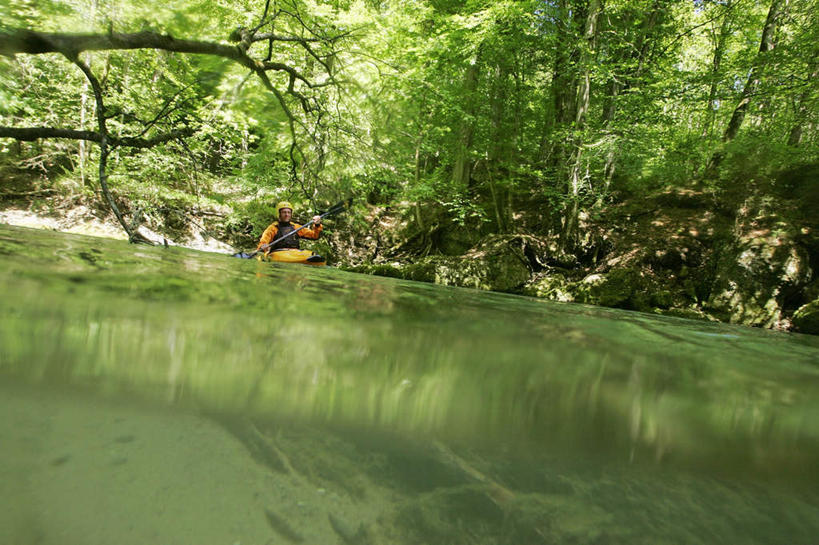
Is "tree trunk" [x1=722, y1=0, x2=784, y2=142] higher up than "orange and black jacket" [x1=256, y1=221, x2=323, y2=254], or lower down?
higher up

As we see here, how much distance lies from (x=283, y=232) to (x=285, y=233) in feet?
0.20

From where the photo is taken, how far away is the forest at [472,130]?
6023 millimetres

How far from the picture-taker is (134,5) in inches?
168

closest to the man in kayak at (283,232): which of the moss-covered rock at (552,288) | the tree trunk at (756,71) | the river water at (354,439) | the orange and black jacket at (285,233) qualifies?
the orange and black jacket at (285,233)

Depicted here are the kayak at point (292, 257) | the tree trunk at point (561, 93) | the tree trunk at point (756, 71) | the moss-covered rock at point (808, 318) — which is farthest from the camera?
the tree trunk at point (561, 93)

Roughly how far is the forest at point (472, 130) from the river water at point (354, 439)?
3170 mm

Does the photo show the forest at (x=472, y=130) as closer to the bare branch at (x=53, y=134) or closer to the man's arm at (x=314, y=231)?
the bare branch at (x=53, y=134)

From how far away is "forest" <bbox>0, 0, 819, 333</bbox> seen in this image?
19.8 feet

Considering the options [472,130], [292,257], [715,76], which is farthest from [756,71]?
[292,257]

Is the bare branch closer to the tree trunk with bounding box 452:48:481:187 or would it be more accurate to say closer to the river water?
the river water

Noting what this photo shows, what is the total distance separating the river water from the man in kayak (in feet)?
23.0

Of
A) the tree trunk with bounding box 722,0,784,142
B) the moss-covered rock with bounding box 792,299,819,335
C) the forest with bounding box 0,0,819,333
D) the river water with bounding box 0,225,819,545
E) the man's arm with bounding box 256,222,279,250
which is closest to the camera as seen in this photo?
the river water with bounding box 0,225,819,545

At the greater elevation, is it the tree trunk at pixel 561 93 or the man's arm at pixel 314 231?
the tree trunk at pixel 561 93

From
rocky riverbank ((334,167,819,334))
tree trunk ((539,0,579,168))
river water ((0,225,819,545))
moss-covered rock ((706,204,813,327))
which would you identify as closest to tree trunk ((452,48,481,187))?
tree trunk ((539,0,579,168))
